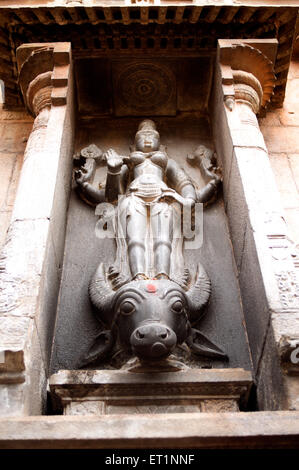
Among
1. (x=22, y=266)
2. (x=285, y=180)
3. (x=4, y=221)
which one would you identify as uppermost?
(x=285, y=180)

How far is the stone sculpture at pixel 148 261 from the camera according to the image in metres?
3.79

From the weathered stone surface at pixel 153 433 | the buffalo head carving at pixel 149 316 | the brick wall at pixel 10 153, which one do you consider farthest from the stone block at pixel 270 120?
the weathered stone surface at pixel 153 433

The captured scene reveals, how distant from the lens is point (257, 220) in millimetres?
4371

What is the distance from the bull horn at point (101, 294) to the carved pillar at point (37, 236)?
341 millimetres

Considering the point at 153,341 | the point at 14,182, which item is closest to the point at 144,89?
the point at 14,182

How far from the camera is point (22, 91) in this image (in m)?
6.22

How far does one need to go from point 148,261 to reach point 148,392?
1.31 meters

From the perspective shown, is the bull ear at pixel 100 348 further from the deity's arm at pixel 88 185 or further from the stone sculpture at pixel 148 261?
the deity's arm at pixel 88 185

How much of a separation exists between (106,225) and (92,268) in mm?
545

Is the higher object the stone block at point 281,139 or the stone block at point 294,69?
the stone block at point 294,69

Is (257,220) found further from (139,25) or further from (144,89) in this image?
(139,25)

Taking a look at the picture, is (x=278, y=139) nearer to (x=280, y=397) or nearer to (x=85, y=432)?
(x=280, y=397)

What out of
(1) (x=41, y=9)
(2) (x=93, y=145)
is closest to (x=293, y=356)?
(2) (x=93, y=145)

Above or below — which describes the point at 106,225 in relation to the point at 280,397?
above
